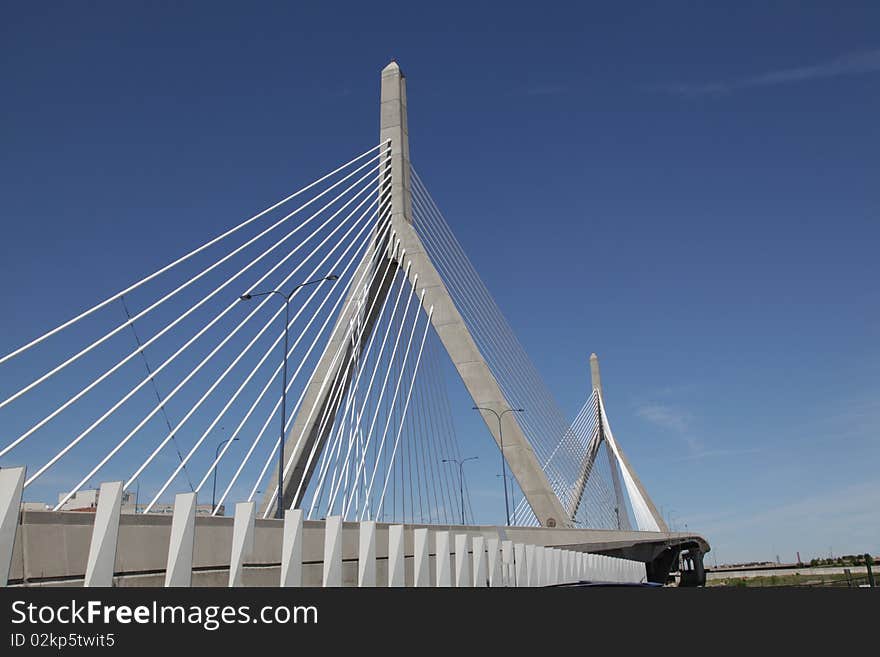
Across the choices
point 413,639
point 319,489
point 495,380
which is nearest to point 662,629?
point 413,639

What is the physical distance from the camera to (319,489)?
1705 centimetres

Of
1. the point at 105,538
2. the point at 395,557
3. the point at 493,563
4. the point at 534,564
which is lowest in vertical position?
the point at 105,538

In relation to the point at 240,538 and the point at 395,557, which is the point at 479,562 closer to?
the point at 395,557

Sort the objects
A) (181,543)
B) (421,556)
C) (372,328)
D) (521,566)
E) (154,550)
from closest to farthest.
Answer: (181,543) < (154,550) < (421,556) < (521,566) < (372,328)

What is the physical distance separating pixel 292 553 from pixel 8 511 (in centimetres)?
374

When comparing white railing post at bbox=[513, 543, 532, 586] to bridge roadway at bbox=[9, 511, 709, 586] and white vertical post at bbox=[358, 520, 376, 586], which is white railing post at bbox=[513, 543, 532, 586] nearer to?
bridge roadway at bbox=[9, 511, 709, 586]

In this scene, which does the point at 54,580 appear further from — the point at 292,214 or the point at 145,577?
the point at 292,214

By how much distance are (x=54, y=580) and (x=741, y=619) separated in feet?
19.9

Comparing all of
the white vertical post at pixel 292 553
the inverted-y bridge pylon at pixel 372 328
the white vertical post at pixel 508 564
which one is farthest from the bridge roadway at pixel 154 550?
the inverted-y bridge pylon at pixel 372 328

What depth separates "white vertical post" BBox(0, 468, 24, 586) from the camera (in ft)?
23.1

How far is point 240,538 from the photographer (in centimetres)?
953

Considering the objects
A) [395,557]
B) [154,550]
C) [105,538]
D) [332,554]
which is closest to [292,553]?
[332,554]

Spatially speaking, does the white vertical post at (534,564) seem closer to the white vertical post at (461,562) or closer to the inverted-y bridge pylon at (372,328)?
the white vertical post at (461,562)

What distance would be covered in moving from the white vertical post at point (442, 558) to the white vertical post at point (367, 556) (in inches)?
111
